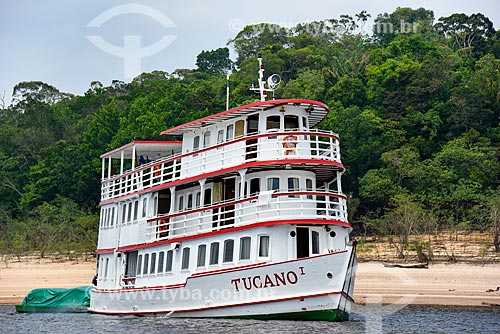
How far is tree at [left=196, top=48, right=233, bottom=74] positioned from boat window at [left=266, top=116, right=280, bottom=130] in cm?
7304

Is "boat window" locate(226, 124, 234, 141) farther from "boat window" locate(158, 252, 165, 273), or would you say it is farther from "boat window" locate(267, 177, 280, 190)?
"boat window" locate(158, 252, 165, 273)

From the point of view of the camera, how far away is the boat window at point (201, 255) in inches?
842

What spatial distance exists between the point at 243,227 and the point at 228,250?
980mm

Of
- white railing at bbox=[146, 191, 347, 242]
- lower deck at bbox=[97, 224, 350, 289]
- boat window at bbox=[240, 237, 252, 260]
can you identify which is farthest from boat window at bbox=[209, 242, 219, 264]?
boat window at bbox=[240, 237, 252, 260]

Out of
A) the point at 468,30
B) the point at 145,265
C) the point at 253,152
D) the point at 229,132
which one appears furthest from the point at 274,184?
the point at 468,30

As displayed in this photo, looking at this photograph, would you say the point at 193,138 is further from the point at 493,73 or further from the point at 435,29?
the point at 435,29

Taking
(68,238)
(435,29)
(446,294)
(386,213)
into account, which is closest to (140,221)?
(446,294)

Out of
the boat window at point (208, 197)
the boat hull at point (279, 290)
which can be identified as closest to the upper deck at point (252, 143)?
the boat window at point (208, 197)

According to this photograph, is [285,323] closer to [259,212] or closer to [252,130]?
[259,212]

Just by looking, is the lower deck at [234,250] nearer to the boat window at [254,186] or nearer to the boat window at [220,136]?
the boat window at [254,186]

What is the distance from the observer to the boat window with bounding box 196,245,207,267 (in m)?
21.4

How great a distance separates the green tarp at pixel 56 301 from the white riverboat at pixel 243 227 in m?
3.59

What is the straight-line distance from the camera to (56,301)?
28.9m

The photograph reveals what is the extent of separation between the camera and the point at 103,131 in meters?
62.7
